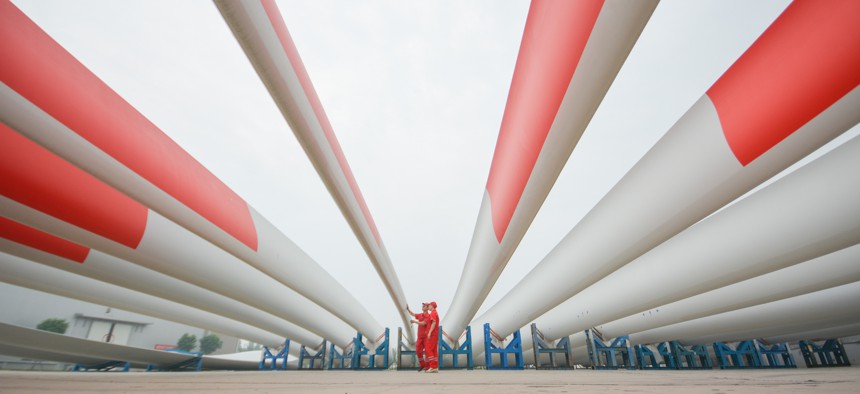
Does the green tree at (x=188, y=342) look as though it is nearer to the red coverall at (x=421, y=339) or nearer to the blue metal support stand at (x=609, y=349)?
the red coverall at (x=421, y=339)

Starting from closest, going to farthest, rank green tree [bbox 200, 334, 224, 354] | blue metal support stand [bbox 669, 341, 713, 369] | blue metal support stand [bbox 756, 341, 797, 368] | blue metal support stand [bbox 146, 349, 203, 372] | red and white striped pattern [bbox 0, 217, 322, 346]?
red and white striped pattern [bbox 0, 217, 322, 346] → blue metal support stand [bbox 669, 341, 713, 369] → blue metal support stand [bbox 756, 341, 797, 368] → blue metal support stand [bbox 146, 349, 203, 372] → green tree [bbox 200, 334, 224, 354]

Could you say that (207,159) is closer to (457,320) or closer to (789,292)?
(457,320)

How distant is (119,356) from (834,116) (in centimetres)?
1411

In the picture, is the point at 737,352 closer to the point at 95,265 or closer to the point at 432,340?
the point at 432,340

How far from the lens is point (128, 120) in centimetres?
342

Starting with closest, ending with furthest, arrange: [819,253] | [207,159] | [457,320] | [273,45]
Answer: [273,45] → [819,253] → [207,159] → [457,320]

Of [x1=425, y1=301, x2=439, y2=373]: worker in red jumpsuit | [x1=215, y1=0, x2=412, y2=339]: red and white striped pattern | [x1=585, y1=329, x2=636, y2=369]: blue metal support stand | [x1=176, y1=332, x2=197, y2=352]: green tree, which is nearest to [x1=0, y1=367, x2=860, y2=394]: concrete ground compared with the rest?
[x1=215, y1=0, x2=412, y2=339]: red and white striped pattern

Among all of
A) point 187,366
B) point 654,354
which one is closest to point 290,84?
point 654,354

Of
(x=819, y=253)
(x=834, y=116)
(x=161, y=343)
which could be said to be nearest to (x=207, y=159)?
(x=834, y=116)

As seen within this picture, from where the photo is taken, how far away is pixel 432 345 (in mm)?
8586

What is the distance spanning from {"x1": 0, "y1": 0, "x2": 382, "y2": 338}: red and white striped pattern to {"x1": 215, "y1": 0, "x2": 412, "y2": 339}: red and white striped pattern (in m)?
1.53

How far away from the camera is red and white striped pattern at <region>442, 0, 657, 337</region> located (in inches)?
87.0

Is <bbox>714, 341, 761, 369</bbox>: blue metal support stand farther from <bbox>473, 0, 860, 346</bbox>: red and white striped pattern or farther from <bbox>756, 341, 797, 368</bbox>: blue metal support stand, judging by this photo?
<bbox>473, 0, 860, 346</bbox>: red and white striped pattern

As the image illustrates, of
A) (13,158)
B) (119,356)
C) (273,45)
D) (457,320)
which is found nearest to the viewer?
(273,45)
